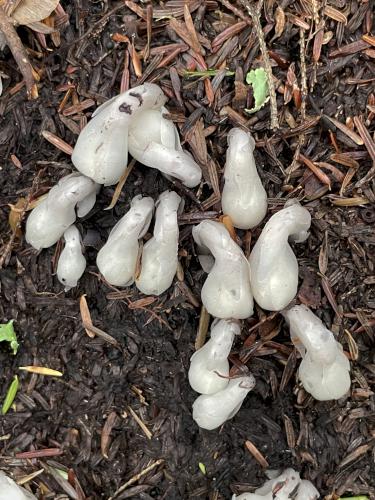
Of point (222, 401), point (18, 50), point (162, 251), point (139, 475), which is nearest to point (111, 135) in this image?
point (162, 251)

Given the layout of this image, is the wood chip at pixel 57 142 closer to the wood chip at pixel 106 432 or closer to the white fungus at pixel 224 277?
the white fungus at pixel 224 277

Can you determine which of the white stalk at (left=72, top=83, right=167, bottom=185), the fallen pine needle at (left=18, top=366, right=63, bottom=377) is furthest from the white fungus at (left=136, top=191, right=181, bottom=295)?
the fallen pine needle at (left=18, top=366, right=63, bottom=377)

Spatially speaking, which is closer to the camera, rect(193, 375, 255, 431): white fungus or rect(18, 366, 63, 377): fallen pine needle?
rect(193, 375, 255, 431): white fungus

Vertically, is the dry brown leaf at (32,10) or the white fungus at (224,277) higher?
the dry brown leaf at (32,10)

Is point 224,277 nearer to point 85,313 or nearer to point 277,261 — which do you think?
point 277,261

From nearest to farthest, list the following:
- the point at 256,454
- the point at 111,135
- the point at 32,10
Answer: the point at 111,135 → the point at 32,10 → the point at 256,454

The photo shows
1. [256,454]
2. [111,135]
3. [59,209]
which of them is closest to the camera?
[111,135]

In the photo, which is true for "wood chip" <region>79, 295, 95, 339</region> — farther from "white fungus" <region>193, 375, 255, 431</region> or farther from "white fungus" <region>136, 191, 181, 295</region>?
"white fungus" <region>193, 375, 255, 431</region>

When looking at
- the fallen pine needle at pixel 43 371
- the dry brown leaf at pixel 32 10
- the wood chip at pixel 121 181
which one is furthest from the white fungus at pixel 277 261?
the dry brown leaf at pixel 32 10
